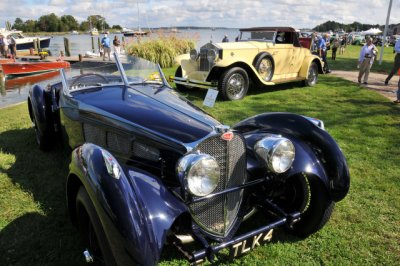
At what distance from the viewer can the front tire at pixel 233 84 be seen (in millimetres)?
8172

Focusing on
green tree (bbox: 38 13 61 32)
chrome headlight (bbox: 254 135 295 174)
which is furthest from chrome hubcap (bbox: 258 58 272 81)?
green tree (bbox: 38 13 61 32)

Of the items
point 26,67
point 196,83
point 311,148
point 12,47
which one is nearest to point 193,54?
point 196,83

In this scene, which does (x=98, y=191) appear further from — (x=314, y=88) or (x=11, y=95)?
(x=11, y=95)

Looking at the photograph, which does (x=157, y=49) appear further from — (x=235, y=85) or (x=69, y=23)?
(x=69, y=23)

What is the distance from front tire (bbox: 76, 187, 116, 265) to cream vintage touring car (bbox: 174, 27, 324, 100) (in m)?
6.13

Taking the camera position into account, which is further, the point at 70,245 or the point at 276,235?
the point at 276,235

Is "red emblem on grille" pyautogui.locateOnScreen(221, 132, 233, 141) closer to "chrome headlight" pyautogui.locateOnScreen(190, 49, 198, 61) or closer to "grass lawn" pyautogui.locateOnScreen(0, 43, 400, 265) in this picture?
"grass lawn" pyautogui.locateOnScreen(0, 43, 400, 265)

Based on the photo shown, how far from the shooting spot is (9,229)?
3061mm

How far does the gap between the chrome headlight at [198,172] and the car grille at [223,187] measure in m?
0.21

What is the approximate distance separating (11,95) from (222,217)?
12.8 m

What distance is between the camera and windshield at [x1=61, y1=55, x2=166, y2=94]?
379 centimetres

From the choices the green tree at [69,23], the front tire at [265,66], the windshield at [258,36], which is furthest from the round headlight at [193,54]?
the green tree at [69,23]

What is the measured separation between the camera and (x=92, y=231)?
2.47m

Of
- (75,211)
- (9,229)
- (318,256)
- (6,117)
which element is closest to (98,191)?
(75,211)
